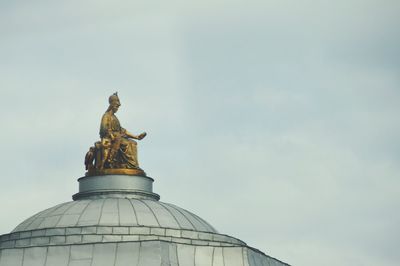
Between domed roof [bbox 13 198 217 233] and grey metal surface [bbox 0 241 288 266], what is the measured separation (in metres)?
4.46

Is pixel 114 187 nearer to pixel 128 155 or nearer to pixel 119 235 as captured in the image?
pixel 128 155

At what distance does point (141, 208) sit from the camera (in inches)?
4951

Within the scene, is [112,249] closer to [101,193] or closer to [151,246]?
[151,246]

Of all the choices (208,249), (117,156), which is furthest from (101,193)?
(208,249)

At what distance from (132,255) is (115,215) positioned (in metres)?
7.22

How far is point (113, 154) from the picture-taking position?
131 metres

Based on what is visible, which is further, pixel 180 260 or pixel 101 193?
pixel 101 193

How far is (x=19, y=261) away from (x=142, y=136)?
1699 cm

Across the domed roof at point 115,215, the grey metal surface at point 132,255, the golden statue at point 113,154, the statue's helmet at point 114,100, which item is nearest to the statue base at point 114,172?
the golden statue at point 113,154

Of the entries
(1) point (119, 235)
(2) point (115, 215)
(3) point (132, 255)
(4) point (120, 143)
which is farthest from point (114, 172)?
(3) point (132, 255)

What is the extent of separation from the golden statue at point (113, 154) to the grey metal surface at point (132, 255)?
11969 millimetres

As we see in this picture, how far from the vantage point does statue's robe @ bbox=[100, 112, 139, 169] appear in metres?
131

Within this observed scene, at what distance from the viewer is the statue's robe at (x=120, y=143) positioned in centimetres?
13062

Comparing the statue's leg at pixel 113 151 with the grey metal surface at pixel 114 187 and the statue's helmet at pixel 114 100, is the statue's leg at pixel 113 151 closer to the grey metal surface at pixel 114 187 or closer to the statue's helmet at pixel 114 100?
the grey metal surface at pixel 114 187
